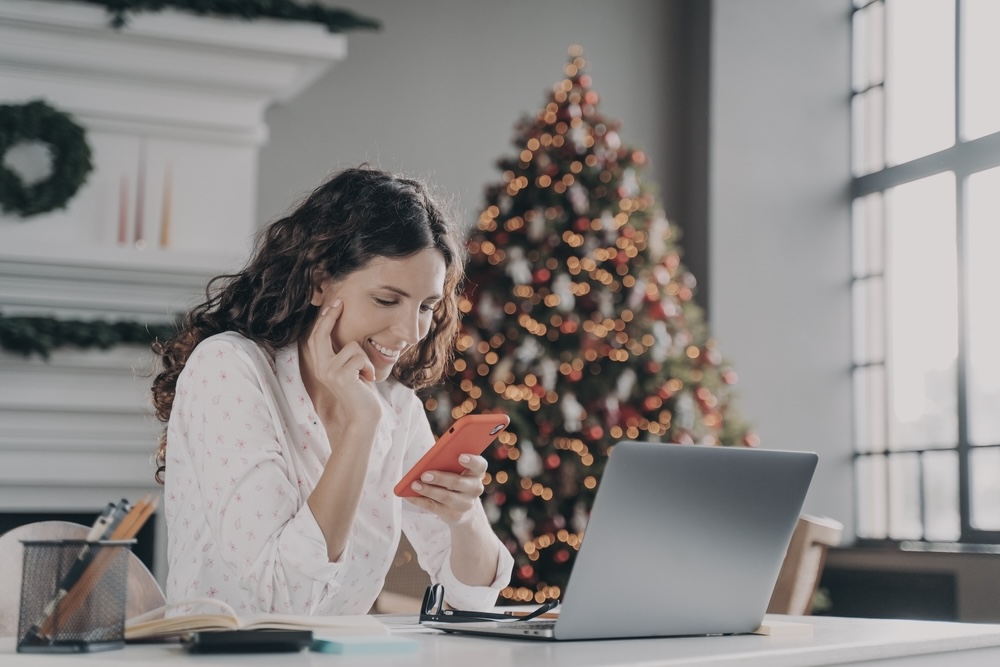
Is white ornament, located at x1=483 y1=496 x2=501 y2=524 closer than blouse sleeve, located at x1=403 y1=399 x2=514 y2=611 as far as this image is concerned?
No

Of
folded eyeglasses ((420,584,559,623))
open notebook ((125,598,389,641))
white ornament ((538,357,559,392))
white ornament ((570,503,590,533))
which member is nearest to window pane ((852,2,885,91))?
white ornament ((538,357,559,392))

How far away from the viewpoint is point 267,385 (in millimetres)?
1627

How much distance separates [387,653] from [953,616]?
11.1 ft

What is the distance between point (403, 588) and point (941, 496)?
2443 mm

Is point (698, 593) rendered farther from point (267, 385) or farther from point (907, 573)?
point (907, 573)

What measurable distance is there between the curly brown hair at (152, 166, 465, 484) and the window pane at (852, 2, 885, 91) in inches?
140

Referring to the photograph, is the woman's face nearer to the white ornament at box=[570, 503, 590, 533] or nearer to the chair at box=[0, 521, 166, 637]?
the chair at box=[0, 521, 166, 637]

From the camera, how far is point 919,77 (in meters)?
4.62

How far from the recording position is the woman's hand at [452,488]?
57.0 inches

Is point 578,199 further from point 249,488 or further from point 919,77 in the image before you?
point 249,488

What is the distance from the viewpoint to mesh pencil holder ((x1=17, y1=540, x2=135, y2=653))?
970mm

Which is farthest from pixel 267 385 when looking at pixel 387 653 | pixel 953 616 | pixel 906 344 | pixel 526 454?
pixel 906 344

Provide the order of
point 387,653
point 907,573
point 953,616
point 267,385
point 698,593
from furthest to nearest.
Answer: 1. point 907,573
2. point 953,616
3. point 267,385
4. point 698,593
5. point 387,653

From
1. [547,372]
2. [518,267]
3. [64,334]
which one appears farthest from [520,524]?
[64,334]
